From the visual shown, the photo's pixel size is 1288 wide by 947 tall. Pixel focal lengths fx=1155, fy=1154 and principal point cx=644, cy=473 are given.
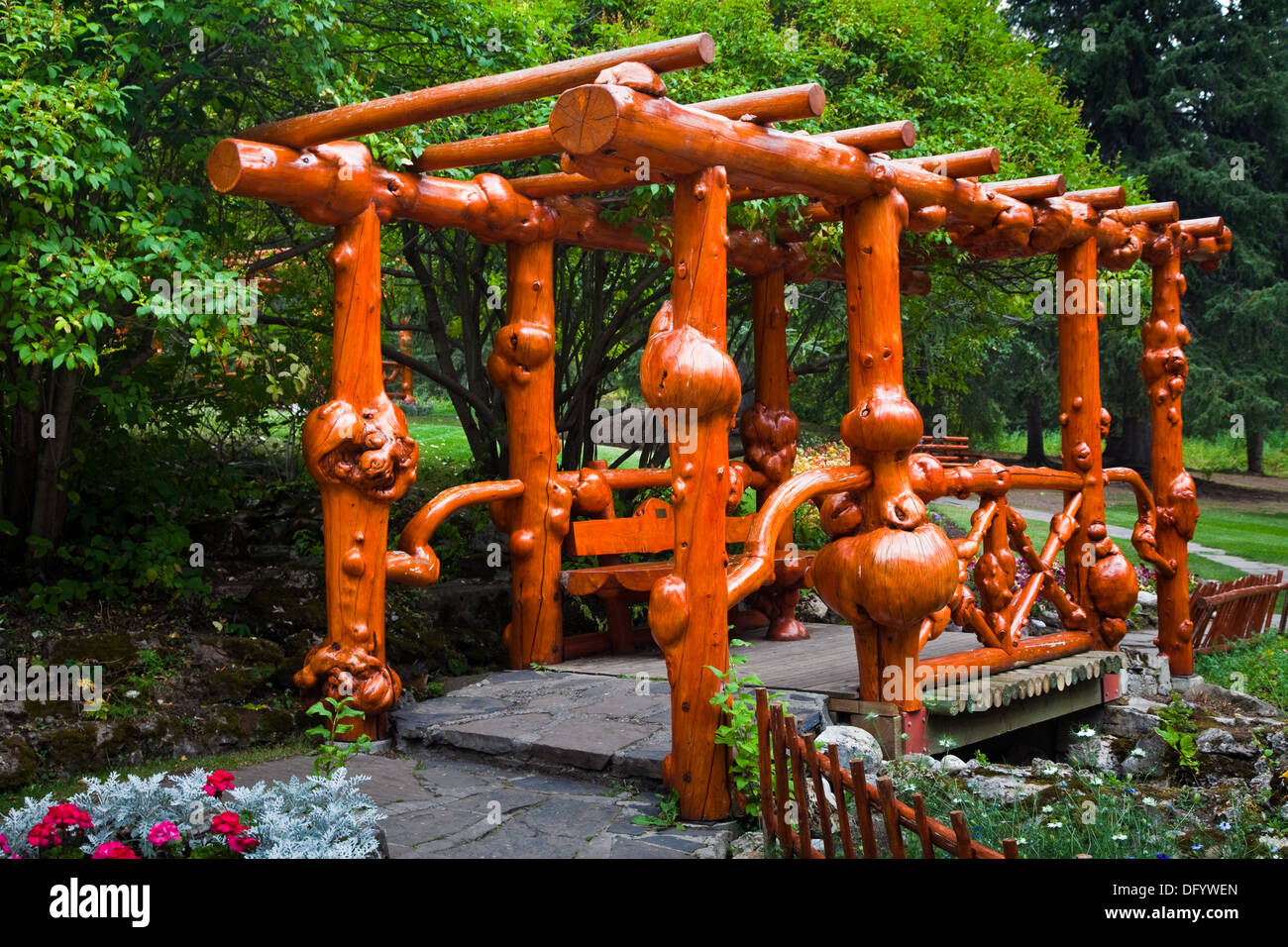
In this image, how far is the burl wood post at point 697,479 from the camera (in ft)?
15.5

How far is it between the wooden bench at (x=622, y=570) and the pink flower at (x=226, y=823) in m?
4.12

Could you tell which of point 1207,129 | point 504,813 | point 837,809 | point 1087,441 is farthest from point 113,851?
point 1207,129

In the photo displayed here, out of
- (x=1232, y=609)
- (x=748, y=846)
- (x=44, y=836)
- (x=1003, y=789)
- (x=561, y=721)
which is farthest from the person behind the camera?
(x=1232, y=609)

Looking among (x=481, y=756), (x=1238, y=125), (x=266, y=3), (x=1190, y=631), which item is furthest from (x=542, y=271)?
(x=1238, y=125)

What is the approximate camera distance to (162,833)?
10.8 ft

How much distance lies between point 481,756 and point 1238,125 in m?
23.5

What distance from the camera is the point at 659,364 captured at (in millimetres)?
4785

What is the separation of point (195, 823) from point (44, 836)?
416 millimetres

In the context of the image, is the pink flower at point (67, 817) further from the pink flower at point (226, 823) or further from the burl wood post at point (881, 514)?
the burl wood post at point (881, 514)

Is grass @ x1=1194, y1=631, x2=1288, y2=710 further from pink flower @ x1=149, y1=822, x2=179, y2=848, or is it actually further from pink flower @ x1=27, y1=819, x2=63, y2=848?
pink flower @ x1=27, y1=819, x2=63, y2=848

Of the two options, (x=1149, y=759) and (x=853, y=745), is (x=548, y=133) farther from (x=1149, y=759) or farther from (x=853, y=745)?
(x=1149, y=759)

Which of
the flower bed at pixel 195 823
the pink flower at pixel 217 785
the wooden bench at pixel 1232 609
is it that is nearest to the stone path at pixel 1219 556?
the wooden bench at pixel 1232 609

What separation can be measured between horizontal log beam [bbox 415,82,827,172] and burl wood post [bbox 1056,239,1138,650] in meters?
2.76

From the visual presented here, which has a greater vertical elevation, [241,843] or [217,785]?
[217,785]
